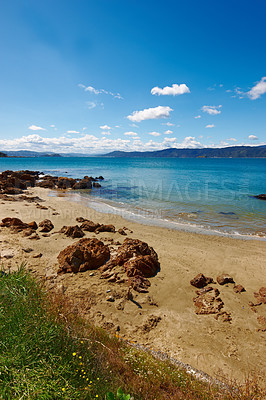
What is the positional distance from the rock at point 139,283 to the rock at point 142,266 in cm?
28

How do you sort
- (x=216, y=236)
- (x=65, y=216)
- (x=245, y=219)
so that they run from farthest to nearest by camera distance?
(x=245, y=219) < (x=65, y=216) < (x=216, y=236)

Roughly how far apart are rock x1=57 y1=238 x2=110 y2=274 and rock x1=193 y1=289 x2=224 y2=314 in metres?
3.92

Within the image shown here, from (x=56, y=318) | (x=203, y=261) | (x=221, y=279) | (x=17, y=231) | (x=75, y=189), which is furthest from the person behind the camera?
(x=75, y=189)

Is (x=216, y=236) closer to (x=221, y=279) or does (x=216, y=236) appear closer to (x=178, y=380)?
(x=221, y=279)

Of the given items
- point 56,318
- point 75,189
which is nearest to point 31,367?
point 56,318

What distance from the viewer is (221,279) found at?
296 inches

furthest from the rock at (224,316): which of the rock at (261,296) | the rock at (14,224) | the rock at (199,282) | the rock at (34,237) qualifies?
the rock at (14,224)

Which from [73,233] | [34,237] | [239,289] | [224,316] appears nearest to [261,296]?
[239,289]

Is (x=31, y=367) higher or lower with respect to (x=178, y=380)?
higher

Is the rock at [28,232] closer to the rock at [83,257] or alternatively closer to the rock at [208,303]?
the rock at [83,257]

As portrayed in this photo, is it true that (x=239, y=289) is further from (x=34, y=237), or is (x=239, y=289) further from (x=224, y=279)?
(x=34, y=237)

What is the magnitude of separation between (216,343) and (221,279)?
2954 millimetres

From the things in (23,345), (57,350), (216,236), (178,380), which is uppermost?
(23,345)

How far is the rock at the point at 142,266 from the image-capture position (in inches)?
297
